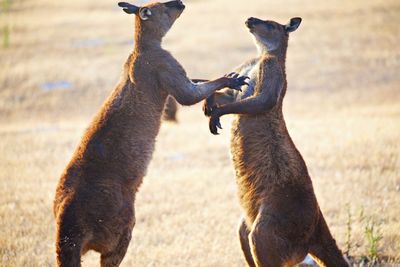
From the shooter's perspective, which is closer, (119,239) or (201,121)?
(119,239)

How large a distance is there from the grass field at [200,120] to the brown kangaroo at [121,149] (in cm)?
124

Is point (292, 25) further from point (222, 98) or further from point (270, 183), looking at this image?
point (270, 183)

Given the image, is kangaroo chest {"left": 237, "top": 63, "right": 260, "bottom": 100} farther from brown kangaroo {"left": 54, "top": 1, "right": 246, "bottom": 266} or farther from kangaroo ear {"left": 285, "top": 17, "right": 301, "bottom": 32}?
kangaroo ear {"left": 285, "top": 17, "right": 301, "bottom": 32}

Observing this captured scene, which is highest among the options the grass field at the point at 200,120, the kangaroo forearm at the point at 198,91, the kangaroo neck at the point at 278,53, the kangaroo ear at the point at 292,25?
the kangaroo ear at the point at 292,25

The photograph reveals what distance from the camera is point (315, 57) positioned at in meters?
24.7

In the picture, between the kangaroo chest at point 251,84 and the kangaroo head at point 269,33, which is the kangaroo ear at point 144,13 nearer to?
the kangaroo head at point 269,33

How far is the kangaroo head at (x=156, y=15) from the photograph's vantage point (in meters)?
8.19

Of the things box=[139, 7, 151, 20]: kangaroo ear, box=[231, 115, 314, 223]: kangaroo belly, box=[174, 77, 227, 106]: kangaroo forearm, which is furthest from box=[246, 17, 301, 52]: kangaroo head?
box=[139, 7, 151, 20]: kangaroo ear

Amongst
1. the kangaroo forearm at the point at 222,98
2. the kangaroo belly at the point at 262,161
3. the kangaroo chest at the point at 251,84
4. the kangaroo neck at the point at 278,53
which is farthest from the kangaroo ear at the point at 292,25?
the kangaroo belly at the point at 262,161

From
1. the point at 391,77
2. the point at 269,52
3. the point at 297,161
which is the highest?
the point at 269,52

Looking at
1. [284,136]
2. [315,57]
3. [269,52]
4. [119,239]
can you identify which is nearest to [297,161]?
[284,136]

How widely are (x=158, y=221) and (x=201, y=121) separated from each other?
30.5ft

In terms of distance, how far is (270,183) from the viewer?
728 cm

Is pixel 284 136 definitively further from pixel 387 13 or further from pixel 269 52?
pixel 387 13
